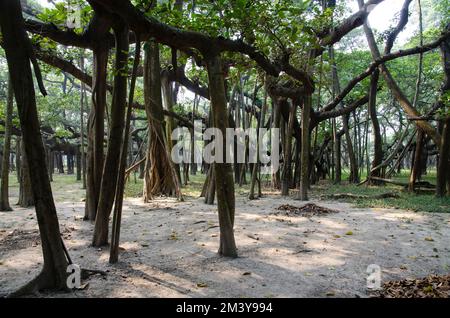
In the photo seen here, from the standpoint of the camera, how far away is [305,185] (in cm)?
929

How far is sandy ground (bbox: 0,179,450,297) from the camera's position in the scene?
338cm

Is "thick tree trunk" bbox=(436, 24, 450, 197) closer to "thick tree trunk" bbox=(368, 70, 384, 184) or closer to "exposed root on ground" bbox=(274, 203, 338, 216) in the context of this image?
"thick tree trunk" bbox=(368, 70, 384, 184)

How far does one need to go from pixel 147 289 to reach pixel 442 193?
838 centimetres

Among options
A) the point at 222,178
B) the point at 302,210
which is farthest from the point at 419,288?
the point at 302,210

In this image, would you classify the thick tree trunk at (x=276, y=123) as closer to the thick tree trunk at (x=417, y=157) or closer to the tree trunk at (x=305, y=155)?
the tree trunk at (x=305, y=155)

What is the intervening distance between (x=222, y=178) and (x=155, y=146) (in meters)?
5.73

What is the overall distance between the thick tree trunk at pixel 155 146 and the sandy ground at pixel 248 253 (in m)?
2.39

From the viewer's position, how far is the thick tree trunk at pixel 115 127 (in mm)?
4336

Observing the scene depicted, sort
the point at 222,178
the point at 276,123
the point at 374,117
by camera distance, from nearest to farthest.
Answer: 1. the point at 222,178
2. the point at 276,123
3. the point at 374,117

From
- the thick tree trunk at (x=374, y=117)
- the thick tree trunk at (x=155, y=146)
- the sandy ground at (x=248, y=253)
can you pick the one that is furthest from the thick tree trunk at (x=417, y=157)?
the thick tree trunk at (x=155, y=146)

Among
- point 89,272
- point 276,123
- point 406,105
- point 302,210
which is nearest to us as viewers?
point 89,272

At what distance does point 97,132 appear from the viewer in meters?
6.10

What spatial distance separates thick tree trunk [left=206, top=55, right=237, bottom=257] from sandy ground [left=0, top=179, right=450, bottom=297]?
0.76 ft

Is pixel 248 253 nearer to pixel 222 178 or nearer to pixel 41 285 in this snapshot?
pixel 222 178
